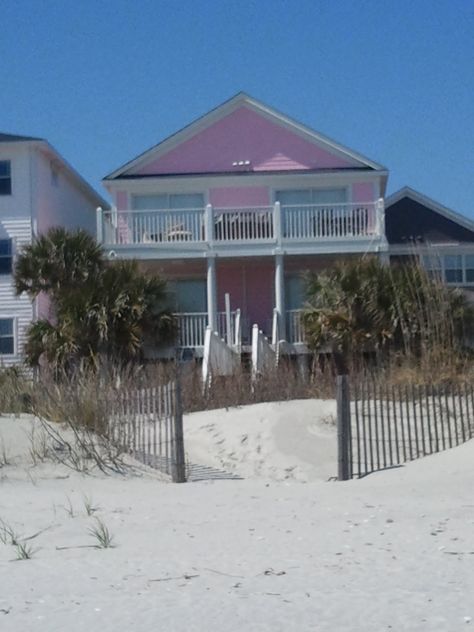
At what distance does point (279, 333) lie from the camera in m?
27.2

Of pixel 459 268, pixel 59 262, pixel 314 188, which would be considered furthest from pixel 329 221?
pixel 59 262

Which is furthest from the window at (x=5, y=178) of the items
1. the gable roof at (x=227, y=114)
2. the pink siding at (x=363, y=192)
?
the pink siding at (x=363, y=192)

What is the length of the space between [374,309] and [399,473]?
399 inches

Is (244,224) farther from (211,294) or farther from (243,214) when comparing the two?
(211,294)

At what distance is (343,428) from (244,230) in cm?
1462

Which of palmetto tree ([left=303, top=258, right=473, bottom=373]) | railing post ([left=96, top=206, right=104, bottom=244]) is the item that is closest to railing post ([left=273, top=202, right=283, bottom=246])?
palmetto tree ([left=303, top=258, right=473, bottom=373])

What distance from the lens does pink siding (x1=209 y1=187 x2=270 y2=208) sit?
100 feet

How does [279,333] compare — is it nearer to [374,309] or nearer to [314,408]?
[374,309]

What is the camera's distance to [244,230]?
93.7ft

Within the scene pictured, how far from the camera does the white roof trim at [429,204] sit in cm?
3438

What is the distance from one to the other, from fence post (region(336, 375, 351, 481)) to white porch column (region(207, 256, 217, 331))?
42.2 ft

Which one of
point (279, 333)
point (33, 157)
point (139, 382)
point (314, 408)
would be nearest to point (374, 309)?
point (279, 333)

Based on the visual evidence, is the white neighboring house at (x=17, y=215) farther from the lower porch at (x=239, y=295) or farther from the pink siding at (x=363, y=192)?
the pink siding at (x=363, y=192)

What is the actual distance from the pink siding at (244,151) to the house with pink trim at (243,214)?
0.09 ft
